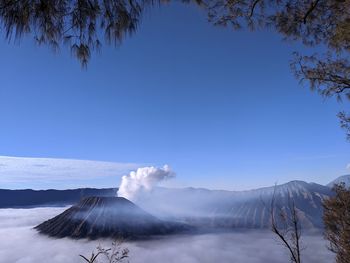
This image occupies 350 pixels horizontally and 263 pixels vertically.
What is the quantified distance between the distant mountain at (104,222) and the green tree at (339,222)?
5391 inches

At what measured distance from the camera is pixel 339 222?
13.3 meters

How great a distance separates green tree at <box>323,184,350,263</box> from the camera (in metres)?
12.3

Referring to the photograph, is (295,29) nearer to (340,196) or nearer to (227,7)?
(227,7)

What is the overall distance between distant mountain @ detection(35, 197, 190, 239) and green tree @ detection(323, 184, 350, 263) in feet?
449

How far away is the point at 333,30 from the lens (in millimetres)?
6488

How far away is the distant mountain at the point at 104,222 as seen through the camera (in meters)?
156

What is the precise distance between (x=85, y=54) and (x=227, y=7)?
2862mm

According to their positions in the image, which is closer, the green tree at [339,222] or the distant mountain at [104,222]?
the green tree at [339,222]

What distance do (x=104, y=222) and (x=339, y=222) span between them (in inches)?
6029

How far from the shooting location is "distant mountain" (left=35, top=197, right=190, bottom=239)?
156 meters

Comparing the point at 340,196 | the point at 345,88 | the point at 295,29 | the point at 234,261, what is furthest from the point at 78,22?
the point at 234,261

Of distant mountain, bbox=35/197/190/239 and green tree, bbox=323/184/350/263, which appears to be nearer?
green tree, bbox=323/184/350/263

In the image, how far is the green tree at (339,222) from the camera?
486 inches

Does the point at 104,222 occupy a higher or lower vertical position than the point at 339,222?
lower
